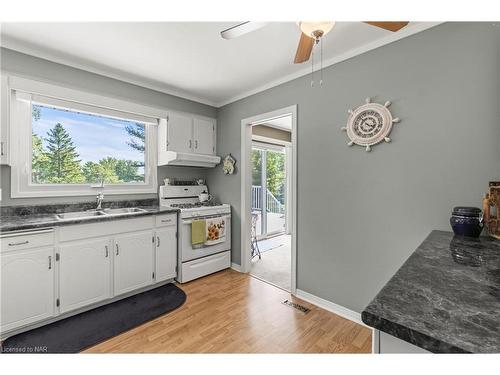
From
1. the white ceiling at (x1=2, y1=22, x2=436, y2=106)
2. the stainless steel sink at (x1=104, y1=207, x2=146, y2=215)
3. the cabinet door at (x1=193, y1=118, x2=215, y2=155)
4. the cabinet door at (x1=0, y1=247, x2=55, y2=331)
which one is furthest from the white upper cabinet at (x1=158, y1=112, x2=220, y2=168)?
the cabinet door at (x1=0, y1=247, x2=55, y2=331)

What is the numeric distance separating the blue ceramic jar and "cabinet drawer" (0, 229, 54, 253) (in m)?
3.12

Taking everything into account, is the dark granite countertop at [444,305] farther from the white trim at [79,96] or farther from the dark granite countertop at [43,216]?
the white trim at [79,96]

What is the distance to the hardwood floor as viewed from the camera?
1809mm

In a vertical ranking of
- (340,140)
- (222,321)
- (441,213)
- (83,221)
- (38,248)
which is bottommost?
(222,321)

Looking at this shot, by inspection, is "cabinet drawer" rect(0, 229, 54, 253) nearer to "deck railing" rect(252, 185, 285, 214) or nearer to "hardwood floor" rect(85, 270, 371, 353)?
"hardwood floor" rect(85, 270, 371, 353)

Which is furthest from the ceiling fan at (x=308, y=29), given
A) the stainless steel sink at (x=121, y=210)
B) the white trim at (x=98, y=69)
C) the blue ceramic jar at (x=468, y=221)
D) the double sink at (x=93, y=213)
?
the stainless steel sink at (x=121, y=210)

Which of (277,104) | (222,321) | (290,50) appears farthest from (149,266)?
(290,50)

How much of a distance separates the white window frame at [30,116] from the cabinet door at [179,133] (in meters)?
0.28

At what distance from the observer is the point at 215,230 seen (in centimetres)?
317

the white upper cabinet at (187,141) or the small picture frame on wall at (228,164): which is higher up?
the white upper cabinet at (187,141)

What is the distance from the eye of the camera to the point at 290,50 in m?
2.19

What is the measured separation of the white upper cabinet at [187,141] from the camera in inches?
124
